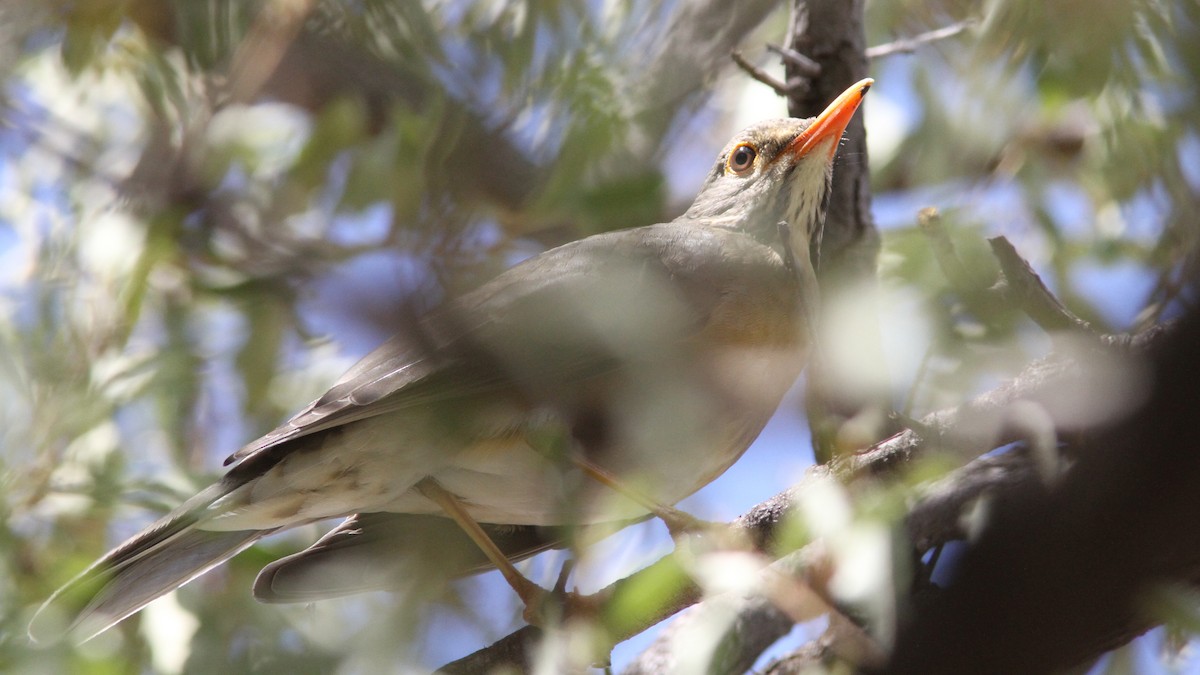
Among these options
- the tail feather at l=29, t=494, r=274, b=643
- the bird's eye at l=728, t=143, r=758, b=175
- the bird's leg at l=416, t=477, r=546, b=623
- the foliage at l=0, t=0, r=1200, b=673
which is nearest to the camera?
the foliage at l=0, t=0, r=1200, b=673

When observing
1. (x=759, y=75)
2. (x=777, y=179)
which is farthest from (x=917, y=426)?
(x=777, y=179)

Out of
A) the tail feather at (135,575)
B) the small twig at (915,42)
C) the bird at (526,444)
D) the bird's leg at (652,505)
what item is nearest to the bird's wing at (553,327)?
the bird at (526,444)

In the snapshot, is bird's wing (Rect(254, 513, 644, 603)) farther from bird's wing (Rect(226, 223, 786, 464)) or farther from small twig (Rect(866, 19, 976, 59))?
small twig (Rect(866, 19, 976, 59))

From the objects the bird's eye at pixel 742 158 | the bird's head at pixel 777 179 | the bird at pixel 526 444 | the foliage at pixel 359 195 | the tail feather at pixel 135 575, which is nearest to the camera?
the foliage at pixel 359 195

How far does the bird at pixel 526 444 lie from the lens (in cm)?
271

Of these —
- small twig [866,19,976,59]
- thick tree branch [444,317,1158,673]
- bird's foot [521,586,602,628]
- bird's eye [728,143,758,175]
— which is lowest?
bird's foot [521,586,602,628]

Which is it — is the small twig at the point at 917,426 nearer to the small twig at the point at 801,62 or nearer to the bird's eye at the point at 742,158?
the small twig at the point at 801,62

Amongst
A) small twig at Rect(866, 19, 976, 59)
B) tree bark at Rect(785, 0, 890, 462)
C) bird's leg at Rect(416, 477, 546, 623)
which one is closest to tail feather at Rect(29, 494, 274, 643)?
bird's leg at Rect(416, 477, 546, 623)

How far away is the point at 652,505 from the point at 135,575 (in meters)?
1.55

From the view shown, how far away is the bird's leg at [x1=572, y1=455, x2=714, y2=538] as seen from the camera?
286 centimetres

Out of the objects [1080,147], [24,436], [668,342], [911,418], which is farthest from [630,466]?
[1080,147]

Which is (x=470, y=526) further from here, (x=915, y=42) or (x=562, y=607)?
(x=915, y=42)

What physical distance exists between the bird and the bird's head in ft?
0.06

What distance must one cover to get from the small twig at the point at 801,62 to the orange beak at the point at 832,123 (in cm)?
17
